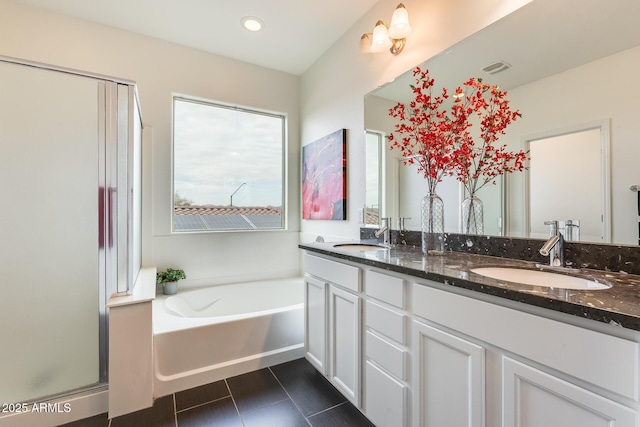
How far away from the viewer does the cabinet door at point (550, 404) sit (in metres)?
0.61

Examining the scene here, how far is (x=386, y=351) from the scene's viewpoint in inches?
47.6

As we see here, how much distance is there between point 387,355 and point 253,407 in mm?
900

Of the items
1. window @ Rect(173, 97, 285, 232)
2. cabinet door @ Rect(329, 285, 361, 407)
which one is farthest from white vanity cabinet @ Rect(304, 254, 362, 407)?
window @ Rect(173, 97, 285, 232)

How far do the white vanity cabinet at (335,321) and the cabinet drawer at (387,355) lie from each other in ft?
0.27

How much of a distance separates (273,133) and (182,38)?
1.15m

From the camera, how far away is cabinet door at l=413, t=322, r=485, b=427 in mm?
871

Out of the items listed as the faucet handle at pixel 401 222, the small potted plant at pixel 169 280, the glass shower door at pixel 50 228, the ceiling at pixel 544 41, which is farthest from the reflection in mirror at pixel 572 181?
the small potted plant at pixel 169 280

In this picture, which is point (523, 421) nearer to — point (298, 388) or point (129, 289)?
point (298, 388)

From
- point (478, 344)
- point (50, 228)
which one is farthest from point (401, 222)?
point (50, 228)

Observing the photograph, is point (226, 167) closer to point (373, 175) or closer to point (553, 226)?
point (373, 175)

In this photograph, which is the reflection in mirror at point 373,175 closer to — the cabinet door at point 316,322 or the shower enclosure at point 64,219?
the cabinet door at point 316,322

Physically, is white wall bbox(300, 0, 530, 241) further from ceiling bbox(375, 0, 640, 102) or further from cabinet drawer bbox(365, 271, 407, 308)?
cabinet drawer bbox(365, 271, 407, 308)

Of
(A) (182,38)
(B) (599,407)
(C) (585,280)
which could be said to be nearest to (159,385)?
(B) (599,407)

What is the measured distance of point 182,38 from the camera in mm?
2488
